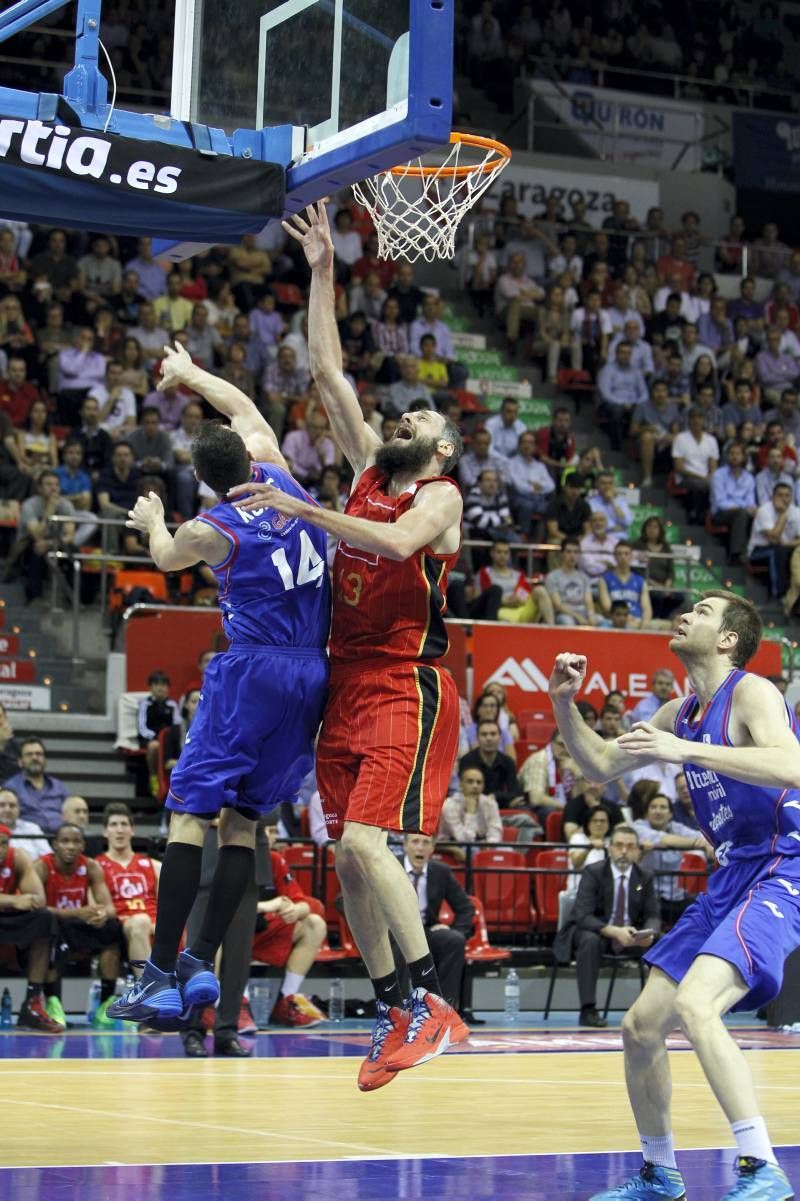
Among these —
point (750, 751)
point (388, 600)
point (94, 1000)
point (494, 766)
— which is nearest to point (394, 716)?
point (388, 600)

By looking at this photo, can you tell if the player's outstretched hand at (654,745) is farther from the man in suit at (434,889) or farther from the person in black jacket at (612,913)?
the person in black jacket at (612,913)

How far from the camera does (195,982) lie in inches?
271

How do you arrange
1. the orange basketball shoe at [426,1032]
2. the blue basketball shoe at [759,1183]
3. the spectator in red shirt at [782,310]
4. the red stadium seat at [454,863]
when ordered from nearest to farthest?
1. the blue basketball shoe at [759,1183]
2. the orange basketball shoe at [426,1032]
3. the red stadium seat at [454,863]
4. the spectator in red shirt at [782,310]

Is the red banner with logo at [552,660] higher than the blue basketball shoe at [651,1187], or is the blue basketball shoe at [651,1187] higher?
the red banner with logo at [552,660]

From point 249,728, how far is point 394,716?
0.56m

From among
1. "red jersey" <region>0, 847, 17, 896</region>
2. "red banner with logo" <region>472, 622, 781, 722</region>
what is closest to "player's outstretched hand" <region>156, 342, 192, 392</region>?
"red jersey" <region>0, 847, 17, 896</region>

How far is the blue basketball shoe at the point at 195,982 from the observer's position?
6848 mm

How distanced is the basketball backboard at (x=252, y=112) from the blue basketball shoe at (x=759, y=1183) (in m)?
3.71

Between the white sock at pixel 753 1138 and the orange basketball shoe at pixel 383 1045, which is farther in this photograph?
the orange basketball shoe at pixel 383 1045

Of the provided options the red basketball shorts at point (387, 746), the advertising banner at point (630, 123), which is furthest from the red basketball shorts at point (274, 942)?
the advertising banner at point (630, 123)

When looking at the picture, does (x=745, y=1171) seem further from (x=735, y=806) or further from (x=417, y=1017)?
(x=417, y=1017)

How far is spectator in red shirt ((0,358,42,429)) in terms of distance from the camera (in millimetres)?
17688

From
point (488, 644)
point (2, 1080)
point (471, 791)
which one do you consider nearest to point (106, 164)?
point (2, 1080)

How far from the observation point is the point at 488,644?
1678 cm
